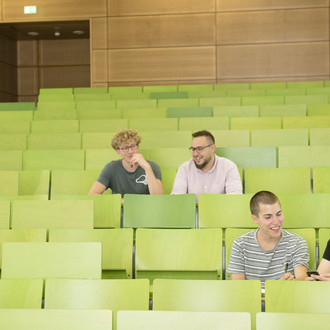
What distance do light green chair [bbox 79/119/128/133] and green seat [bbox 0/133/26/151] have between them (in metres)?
0.40

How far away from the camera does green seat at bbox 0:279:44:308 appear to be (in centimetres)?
156

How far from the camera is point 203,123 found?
374 cm

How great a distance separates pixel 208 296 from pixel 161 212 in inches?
33.2

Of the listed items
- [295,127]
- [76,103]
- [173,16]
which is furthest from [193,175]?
[173,16]

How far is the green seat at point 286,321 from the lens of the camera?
50.3 inches

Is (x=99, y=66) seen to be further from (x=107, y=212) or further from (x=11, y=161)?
(x=107, y=212)

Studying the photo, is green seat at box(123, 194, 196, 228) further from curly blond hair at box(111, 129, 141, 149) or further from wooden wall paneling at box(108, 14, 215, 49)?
wooden wall paneling at box(108, 14, 215, 49)

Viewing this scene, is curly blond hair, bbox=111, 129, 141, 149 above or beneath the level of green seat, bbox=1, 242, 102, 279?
above

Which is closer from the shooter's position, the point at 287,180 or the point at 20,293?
the point at 20,293

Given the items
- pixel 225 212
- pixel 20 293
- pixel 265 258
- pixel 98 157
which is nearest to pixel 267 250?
pixel 265 258

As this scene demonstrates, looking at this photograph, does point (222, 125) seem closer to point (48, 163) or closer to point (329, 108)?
point (329, 108)

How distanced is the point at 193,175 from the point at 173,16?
128 inches

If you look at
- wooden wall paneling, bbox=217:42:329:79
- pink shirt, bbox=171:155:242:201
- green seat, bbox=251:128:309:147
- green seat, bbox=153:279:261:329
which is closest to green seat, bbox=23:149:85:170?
pink shirt, bbox=171:155:242:201

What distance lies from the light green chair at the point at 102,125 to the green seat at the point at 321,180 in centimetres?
145
